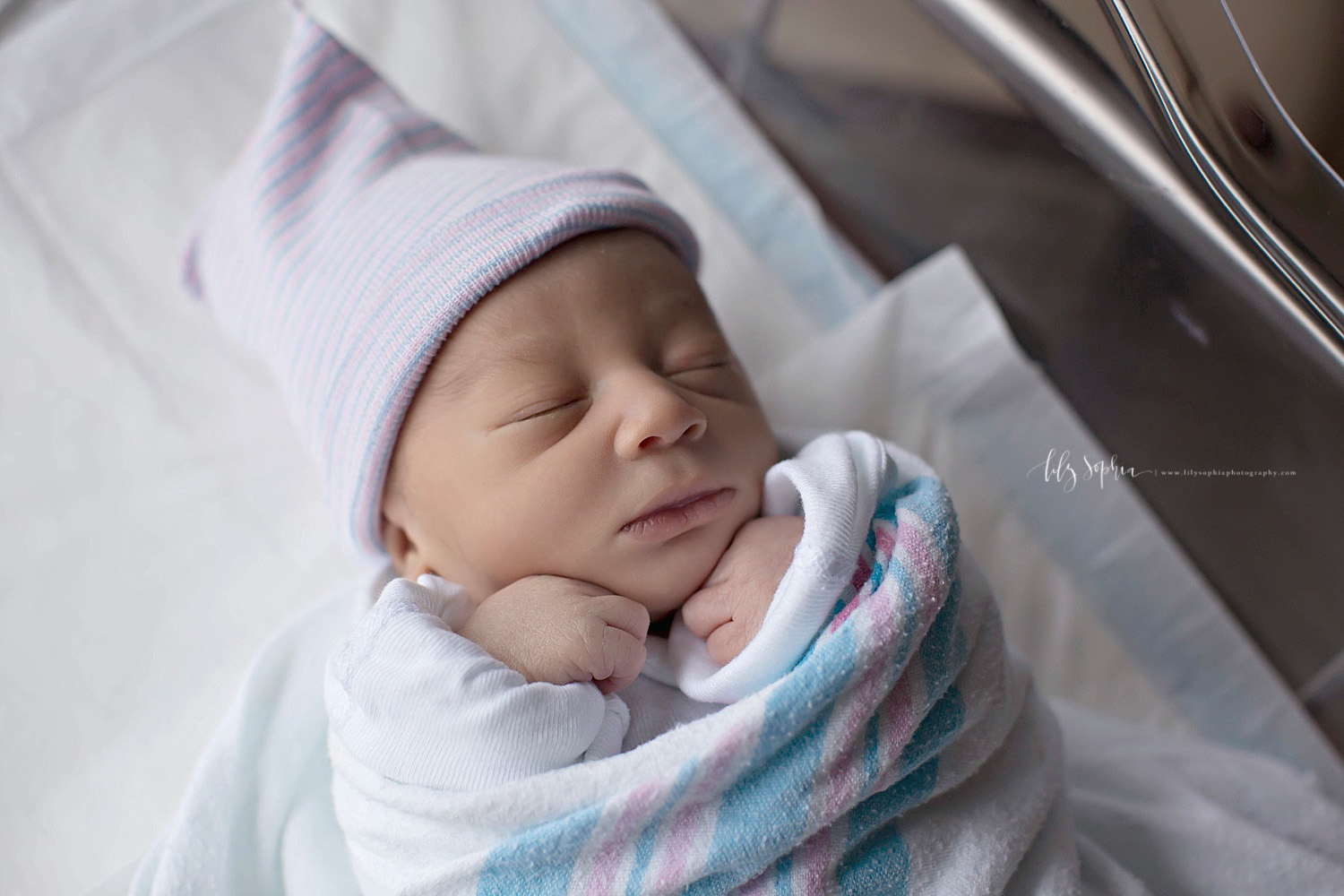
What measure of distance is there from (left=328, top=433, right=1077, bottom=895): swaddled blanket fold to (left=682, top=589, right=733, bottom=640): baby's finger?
8 centimetres

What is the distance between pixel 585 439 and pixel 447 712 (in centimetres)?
23

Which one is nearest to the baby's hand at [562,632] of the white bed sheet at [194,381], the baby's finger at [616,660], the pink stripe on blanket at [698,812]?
the baby's finger at [616,660]

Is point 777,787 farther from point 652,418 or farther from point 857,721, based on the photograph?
point 652,418

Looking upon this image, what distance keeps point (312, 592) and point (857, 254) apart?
0.79 m

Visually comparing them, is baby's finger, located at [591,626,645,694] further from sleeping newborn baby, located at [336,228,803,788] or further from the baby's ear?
the baby's ear

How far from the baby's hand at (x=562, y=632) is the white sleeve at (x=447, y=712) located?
0.8 inches

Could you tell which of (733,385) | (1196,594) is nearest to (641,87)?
(733,385)

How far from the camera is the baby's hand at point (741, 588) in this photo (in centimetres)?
77

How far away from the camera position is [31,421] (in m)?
1.15

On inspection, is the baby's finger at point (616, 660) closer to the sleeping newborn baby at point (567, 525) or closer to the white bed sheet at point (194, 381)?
the sleeping newborn baby at point (567, 525)

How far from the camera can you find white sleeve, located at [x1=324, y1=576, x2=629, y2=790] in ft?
2.20

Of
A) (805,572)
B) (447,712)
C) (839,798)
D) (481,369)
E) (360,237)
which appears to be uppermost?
(360,237)

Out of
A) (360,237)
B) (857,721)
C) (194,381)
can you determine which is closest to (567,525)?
(857,721)

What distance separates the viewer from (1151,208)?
792 mm
